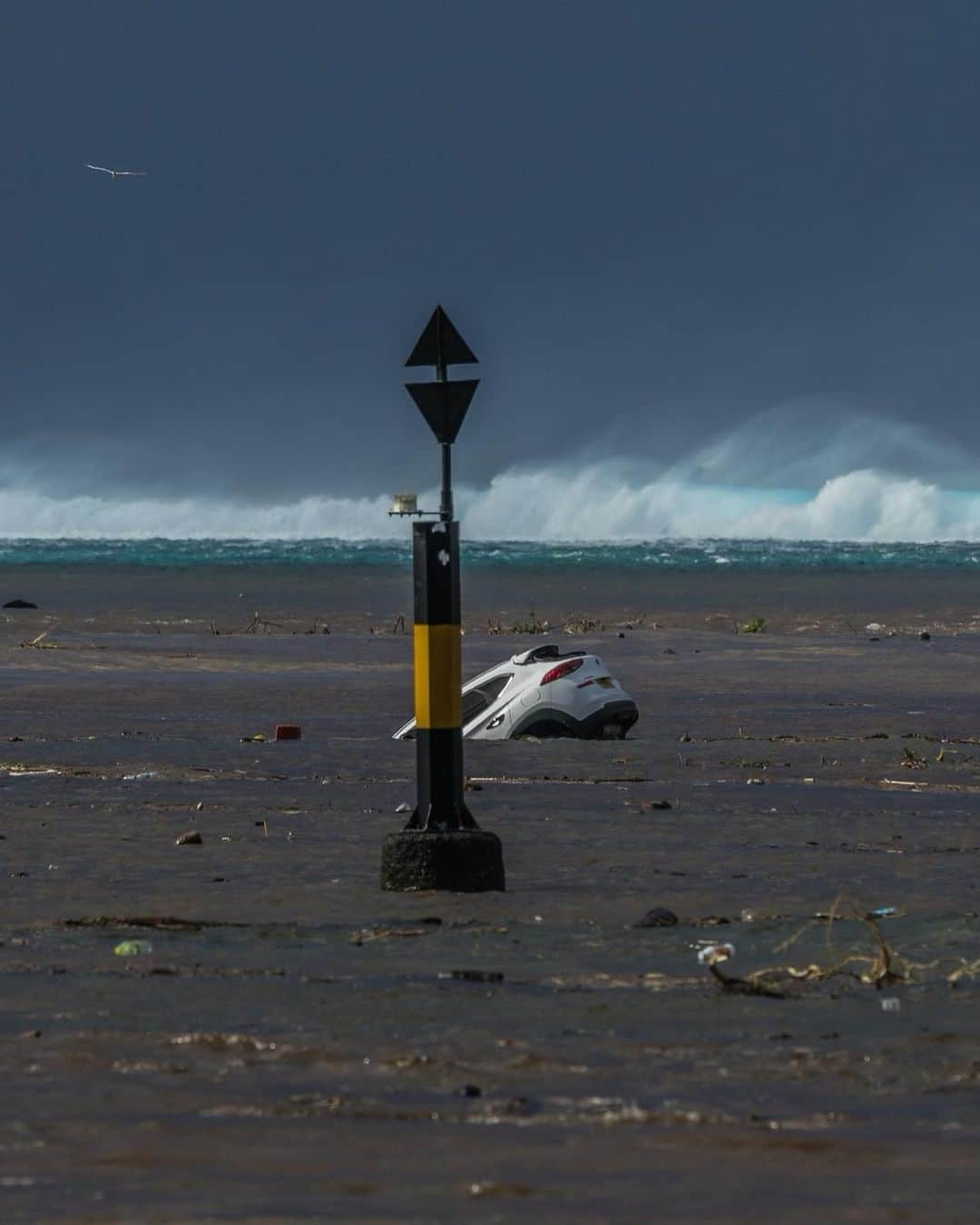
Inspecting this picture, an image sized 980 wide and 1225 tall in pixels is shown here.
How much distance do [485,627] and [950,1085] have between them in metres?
37.4

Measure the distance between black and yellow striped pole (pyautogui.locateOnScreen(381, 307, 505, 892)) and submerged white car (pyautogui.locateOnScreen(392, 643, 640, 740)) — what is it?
8311 millimetres

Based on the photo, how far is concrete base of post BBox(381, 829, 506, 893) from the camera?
8.86 meters

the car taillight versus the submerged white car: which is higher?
the car taillight

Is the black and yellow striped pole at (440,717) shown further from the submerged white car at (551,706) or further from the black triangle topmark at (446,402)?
the submerged white car at (551,706)

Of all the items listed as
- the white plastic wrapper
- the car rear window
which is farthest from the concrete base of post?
the car rear window

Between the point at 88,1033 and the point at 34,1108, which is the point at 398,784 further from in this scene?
the point at 34,1108

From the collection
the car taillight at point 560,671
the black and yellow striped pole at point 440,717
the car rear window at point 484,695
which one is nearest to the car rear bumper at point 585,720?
the car taillight at point 560,671

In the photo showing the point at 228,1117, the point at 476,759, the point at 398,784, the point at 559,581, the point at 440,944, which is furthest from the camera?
the point at 559,581

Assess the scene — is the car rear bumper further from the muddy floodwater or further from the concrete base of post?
the concrete base of post

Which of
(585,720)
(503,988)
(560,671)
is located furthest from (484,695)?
(503,988)

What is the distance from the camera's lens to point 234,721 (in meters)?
20.2

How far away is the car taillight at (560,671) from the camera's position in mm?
17891

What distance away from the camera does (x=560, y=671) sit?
1805 centimetres

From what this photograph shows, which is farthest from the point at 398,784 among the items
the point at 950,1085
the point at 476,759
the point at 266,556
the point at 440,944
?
the point at 266,556
